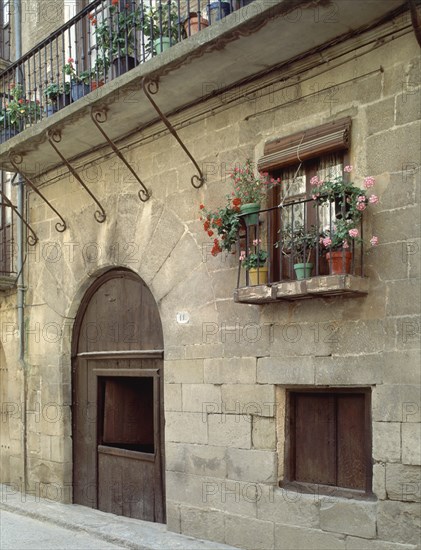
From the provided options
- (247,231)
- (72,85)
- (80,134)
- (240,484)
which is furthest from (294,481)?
(72,85)

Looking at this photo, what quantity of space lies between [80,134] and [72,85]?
65cm

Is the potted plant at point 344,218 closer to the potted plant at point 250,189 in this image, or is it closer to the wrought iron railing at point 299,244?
the wrought iron railing at point 299,244

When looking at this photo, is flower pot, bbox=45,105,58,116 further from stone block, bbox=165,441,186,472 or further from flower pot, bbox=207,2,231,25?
stone block, bbox=165,441,186,472

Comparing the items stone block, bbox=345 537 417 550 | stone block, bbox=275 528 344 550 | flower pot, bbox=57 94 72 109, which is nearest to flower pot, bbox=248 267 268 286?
stone block, bbox=275 528 344 550

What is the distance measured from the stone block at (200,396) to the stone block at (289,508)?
0.93 meters

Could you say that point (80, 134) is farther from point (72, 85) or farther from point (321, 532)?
point (321, 532)

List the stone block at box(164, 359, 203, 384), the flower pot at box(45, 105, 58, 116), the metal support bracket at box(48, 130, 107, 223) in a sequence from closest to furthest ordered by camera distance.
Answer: the stone block at box(164, 359, 203, 384)
the metal support bracket at box(48, 130, 107, 223)
the flower pot at box(45, 105, 58, 116)

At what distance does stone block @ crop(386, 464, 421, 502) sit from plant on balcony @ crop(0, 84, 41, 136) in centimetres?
587

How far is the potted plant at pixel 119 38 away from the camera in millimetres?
7410

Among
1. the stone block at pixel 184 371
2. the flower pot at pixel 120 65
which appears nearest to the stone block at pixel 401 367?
the stone block at pixel 184 371

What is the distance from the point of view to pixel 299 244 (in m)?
5.81

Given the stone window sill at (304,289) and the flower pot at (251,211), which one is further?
the flower pot at (251,211)

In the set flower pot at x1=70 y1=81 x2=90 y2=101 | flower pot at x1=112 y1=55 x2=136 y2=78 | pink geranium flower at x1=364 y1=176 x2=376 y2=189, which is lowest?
pink geranium flower at x1=364 y1=176 x2=376 y2=189

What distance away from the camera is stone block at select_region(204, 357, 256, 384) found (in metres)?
6.32
